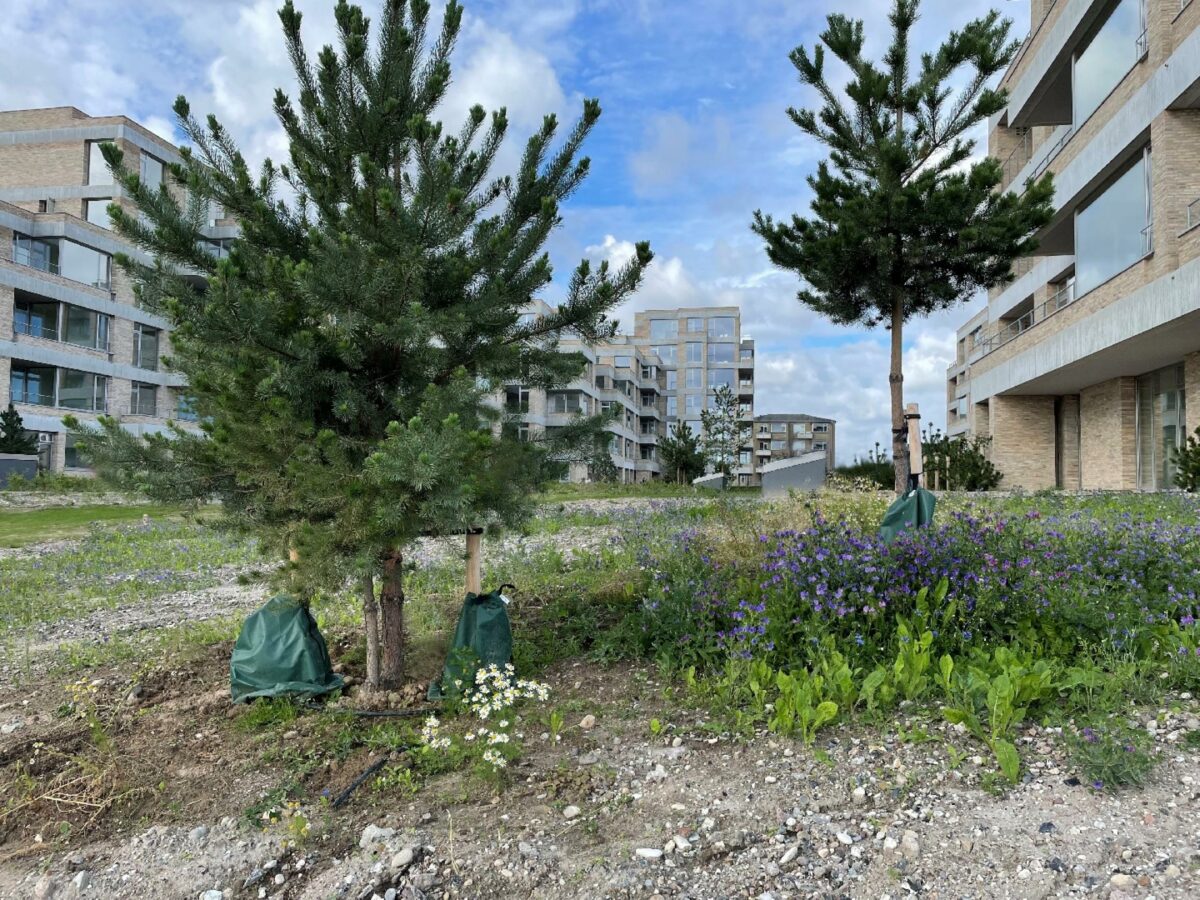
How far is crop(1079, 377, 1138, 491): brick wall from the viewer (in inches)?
779

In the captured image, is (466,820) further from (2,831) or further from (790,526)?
(790,526)

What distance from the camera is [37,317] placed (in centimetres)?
3350

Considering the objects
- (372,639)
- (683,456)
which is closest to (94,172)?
(683,456)

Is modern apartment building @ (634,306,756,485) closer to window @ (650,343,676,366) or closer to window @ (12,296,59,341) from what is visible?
window @ (650,343,676,366)

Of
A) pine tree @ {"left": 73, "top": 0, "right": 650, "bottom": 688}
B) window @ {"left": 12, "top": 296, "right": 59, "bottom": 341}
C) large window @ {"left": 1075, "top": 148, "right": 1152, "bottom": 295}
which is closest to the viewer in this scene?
pine tree @ {"left": 73, "top": 0, "right": 650, "bottom": 688}

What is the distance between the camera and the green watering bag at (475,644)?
4109 mm

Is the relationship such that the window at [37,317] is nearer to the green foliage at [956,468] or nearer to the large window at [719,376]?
the green foliage at [956,468]

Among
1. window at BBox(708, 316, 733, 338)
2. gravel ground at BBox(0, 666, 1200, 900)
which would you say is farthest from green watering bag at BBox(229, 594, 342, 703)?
window at BBox(708, 316, 733, 338)

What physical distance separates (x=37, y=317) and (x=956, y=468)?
121ft

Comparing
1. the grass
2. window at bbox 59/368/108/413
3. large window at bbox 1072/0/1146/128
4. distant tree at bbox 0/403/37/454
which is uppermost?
large window at bbox 1072/0/1146/128

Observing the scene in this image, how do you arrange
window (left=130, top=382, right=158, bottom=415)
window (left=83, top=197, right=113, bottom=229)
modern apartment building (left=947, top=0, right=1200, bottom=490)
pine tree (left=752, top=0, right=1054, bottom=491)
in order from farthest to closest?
window (left=130, top=382, right=158, bottom=415)
window (left=83, top=197, right=113, bottom=229)
modern apartment building (left=947, top=0, right=1200, bottom=490)
pine tree (left=752, top=0, right=1054, bottom=491)

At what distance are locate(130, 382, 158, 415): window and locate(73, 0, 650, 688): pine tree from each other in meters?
39.4

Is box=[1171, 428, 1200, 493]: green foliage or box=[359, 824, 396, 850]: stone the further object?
box=[1171, 428, 1200, 493]: green foliage

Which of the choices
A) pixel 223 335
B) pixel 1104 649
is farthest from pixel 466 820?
pixel 1104 649
